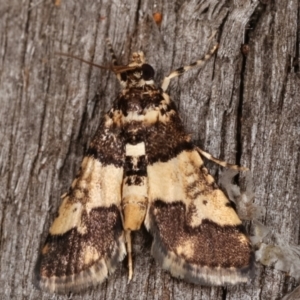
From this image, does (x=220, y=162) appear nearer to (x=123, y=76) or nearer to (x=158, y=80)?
(x=158, y=80)

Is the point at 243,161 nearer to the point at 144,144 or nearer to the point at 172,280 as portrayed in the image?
the point at 144,144

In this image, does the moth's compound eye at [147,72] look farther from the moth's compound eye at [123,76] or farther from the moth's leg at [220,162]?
the moth's leg at [220,162]

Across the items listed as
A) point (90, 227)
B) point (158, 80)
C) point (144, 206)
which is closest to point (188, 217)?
point (144, 206)

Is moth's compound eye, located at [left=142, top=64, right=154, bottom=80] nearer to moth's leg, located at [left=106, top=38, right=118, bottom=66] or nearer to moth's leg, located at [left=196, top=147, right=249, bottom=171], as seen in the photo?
moth's leg, located at [left=106, top=38, right=118, bottom=66]

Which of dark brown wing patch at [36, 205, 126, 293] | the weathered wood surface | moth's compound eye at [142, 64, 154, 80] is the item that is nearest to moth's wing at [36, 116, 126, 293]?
dark brown wing patch at [36, 205, 126, 293]

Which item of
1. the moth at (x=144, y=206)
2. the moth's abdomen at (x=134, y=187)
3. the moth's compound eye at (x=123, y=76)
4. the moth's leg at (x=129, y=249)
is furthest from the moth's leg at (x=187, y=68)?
the moth's leg at (x=129, y=249)

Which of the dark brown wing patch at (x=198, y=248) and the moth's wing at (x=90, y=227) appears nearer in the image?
the dark brown wing patch at (x=198, y=248)
